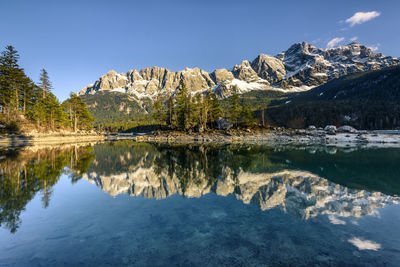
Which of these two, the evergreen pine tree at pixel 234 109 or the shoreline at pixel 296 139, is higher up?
the evergreen pine tree at pixel 234 109

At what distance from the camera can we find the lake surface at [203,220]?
607 centimetres

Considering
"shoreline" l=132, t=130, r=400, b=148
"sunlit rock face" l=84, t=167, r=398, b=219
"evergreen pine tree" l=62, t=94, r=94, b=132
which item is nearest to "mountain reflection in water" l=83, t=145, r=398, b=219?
"sunlit rock face" l=84, t=167, r=398, b=219

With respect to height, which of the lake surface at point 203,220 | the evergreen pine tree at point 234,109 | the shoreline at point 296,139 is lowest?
the lake surface at point 203,220

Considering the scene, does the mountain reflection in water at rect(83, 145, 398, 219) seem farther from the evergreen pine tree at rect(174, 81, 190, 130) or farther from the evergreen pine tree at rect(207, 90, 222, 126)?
the evergreen pine tree at rect(207, 90, 222, 126)

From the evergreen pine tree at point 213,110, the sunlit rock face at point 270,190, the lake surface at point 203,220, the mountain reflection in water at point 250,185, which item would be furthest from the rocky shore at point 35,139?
the evergreen pine tree at point 213,110

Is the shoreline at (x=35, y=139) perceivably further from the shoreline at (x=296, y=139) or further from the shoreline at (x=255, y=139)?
the shoreline at (x=296, y=139)

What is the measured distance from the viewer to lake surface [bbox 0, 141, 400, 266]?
19.9 feet

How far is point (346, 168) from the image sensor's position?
18828mm

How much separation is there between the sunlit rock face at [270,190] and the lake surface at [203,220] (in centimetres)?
7

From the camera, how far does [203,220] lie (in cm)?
885

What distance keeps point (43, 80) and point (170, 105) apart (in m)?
52.6

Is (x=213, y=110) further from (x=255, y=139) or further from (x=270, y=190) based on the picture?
(x=270, y=190)

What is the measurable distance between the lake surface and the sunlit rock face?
0.07 m

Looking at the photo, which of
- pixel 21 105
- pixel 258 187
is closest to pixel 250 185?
pixel 258 187
